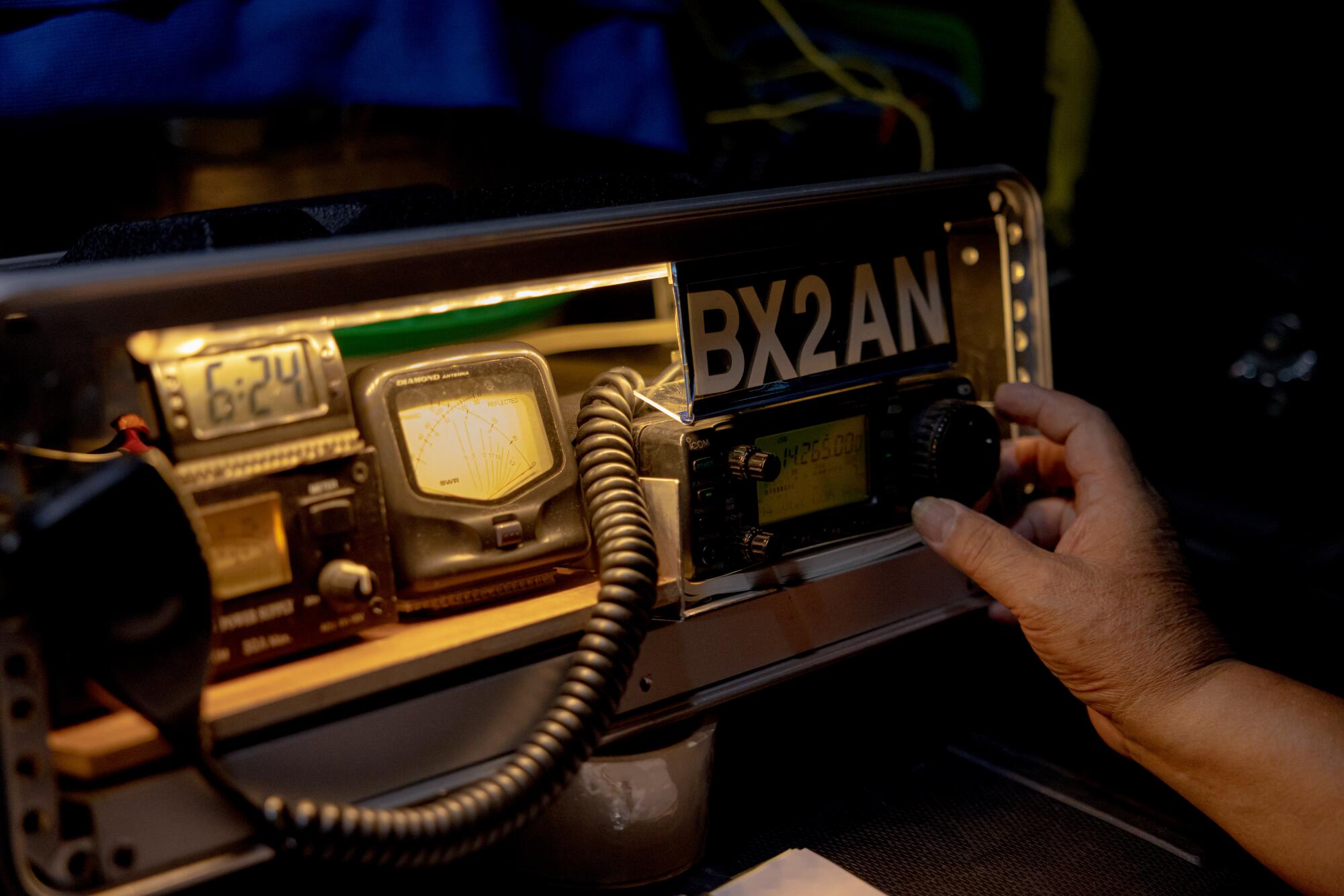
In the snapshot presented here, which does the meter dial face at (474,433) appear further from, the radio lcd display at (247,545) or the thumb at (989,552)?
the thumb at (989,552)

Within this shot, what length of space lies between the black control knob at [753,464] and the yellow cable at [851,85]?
100cm

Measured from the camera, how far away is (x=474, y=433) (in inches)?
35.4

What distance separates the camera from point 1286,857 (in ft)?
3.08

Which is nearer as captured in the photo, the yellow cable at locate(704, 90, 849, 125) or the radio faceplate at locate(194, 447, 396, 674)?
the radio faceplate at locate(194, 447, 396, 674)

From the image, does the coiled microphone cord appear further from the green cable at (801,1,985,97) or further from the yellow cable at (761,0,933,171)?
the green cable at (801,1,985,97)

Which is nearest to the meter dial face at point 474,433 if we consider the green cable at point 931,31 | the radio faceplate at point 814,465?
the radio faceplate at point 814,465

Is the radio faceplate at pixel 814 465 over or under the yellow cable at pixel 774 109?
under

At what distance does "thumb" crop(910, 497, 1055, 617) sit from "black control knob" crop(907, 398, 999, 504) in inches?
1.2

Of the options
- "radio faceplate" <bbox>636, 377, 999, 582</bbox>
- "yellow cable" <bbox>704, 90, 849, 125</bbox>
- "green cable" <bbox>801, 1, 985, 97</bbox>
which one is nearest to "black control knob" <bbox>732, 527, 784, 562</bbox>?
"radio faceplate" <bbox>636, 377, 999, 582</bbox>

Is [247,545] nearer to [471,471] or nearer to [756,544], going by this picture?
[471,471]

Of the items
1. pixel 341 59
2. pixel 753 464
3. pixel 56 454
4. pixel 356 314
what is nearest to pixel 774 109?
pixel 341 59

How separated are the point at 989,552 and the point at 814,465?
19 cm

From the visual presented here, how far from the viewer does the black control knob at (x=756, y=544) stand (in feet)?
3.09

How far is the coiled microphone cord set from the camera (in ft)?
2.28
